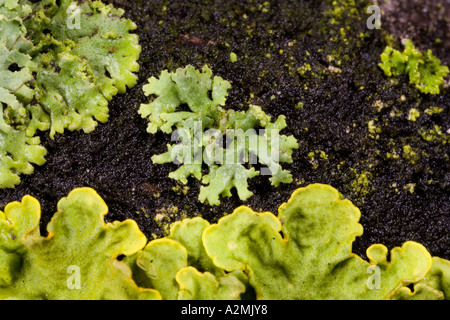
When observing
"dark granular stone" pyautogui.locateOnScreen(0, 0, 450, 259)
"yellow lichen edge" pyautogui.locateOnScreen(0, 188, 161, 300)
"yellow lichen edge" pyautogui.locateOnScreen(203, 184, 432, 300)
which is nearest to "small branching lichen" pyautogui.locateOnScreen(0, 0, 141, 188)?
"dark granular stone" pyautogui.locateOnScreen(0, 0, 450, 259)

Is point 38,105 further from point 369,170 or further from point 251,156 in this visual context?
point 369,170

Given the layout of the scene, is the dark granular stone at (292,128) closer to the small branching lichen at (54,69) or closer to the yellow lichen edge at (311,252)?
the small branching lichen at (54,69)

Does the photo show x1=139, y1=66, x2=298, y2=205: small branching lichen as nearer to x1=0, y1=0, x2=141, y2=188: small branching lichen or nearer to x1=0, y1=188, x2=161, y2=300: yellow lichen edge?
x1=0, y1=0, x2=141, y2=188: small branching lichen

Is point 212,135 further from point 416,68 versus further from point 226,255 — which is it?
point 416,68

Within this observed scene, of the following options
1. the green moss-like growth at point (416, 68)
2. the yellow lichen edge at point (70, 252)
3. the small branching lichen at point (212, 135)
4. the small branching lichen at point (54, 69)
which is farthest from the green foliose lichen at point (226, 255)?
the green moss-like growth at point (416, 68)

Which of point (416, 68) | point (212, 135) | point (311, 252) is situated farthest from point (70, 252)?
point (416, 68)

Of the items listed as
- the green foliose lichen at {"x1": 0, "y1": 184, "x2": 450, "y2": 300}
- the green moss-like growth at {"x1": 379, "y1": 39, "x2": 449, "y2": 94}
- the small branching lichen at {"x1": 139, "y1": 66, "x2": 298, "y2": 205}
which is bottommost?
the green foliose lichen at {"x1": 0, "y1": 184, "x2": 450, "y2": 300}
